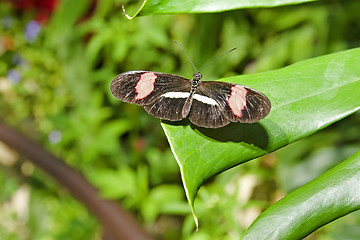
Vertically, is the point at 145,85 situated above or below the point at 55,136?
below

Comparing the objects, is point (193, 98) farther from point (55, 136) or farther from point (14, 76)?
point (14, 76)

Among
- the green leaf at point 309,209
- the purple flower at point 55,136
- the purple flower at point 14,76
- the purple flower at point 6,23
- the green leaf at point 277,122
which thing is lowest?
the green leaf at point 309,209

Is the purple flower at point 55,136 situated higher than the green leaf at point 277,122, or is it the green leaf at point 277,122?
the purple flower at point 55,136

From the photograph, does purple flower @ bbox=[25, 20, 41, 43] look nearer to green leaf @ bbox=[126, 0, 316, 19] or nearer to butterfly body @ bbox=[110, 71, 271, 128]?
butterfly body @ bbox=[110, 71, 271, 128]

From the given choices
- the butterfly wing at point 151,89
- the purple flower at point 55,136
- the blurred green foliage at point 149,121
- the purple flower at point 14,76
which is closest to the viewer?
the butterfly wing at point 151,89

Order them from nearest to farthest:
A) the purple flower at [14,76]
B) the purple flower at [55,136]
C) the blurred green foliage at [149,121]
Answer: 1. the blurred green foliage at [149,121]
2. the purple flower at [55,136]
3. the purple flower at [14,76]

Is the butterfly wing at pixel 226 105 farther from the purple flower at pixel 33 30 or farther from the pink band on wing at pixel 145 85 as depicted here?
the purple flower at pixel 33 30

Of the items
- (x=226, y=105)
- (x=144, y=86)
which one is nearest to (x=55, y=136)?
(x=144, y=86)

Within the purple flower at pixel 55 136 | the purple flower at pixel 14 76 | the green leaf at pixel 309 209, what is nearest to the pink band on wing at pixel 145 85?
Answer: the green leaf at pixel 309 209
